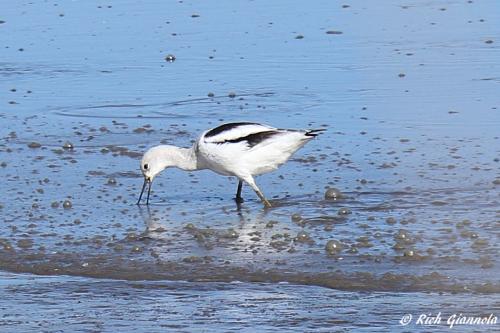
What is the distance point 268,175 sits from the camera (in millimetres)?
11453

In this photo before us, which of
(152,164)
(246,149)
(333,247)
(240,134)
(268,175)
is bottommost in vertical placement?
(268,175)

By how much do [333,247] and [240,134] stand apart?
1.73m

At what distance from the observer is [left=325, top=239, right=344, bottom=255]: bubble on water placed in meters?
9.14

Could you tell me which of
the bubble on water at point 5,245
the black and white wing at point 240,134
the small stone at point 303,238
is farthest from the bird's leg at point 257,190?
the bubble on water at point 5,245

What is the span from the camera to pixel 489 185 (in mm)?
10641

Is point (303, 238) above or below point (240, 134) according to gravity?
below

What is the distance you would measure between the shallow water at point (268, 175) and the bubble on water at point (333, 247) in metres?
0.05

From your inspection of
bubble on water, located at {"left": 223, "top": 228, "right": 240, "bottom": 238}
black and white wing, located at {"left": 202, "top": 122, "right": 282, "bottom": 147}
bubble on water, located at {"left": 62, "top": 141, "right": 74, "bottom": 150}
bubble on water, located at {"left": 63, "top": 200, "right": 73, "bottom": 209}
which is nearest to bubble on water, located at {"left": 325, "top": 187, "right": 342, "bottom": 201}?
black and white wing, located at {"left": 202, "top": 122, "right": 282, "bottom": 147}

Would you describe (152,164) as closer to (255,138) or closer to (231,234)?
(255,138)

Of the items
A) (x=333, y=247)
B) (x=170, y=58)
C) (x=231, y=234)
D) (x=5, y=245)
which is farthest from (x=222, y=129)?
(x=170, y=58)

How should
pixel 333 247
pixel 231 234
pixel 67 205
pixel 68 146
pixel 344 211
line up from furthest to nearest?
pixel 68 146, pixel 67 205, pixel 344 211, pixel 231 234, pixel 333 247

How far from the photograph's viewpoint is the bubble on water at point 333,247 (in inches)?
360

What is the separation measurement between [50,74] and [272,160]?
16.5ft

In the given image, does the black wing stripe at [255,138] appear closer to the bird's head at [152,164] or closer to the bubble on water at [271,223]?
the bird's head at [152,164]
